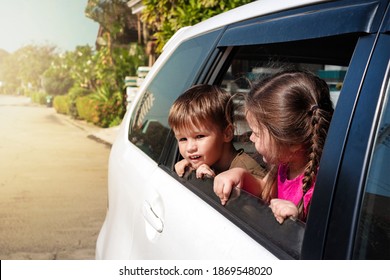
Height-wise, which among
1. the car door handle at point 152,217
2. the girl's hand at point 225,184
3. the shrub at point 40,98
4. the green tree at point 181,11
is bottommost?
the shrub at point 40,98

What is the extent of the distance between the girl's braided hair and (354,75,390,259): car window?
1.40ft

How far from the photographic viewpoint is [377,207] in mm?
1085

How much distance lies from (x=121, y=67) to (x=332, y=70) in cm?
1852

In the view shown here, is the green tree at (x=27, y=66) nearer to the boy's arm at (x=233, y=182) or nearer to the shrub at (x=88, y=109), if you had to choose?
the shrub at (x=88, y=109)

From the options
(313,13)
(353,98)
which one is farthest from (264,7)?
(353,98)

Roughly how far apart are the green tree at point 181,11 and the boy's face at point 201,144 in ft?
18.5

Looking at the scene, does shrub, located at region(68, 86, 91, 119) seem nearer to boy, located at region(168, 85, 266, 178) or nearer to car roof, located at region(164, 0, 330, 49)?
→ car roof, located at region(164, 0, 330, 49)

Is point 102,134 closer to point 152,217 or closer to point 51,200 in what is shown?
point 51,200

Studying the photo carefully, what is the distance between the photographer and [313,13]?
141 centimetres

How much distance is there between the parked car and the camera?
1.06 m

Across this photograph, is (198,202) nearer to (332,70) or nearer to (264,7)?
(264,7)

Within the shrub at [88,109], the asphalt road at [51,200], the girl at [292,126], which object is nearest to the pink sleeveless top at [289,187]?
the girl at [292,126]

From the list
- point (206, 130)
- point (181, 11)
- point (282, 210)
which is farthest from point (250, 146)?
point (181, 11)

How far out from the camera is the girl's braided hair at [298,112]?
1.55 metres
